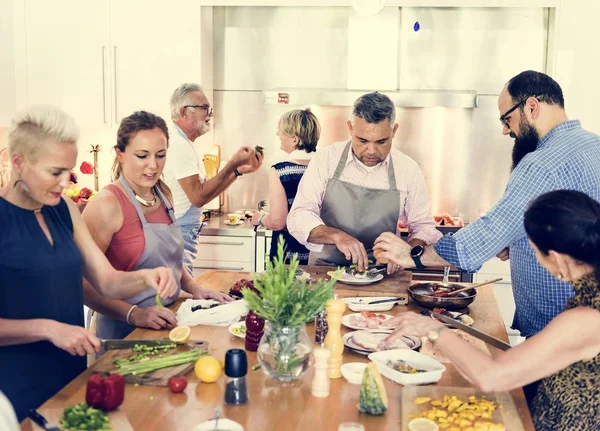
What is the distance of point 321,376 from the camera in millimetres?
2217

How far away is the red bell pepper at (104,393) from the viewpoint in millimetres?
1998

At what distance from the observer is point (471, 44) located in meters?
5.70

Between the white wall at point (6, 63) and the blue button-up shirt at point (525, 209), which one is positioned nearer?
the blue button-up shirt at point (525, 209)

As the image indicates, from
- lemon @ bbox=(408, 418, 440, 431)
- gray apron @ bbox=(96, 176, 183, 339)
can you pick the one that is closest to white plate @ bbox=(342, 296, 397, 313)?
gray apron @ bbox=(96, 176, 183, 339)

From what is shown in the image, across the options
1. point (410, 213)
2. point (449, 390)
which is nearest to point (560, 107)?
point (410, 213)

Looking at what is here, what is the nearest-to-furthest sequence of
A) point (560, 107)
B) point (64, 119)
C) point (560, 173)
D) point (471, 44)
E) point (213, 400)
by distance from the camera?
point (213, 400)
point (64, 119)
point (560, 173)
point (560, 107)
point (471, 44)

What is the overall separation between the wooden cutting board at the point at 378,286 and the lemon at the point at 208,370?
1.08 metres

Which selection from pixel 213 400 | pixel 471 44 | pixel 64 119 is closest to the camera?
pixel 213 400

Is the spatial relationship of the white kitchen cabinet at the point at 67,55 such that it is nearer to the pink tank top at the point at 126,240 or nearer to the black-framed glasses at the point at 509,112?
the pink tank top at the point at 126,240

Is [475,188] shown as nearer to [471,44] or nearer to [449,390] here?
[471,44]

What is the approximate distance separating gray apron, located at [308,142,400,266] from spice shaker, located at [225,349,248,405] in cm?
183

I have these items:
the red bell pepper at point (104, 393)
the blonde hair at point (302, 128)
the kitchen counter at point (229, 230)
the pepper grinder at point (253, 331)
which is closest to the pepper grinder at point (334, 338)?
the pepper grinder at point (253, 331)

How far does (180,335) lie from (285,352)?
47 centimetres

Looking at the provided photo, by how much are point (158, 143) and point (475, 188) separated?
3.34 m
